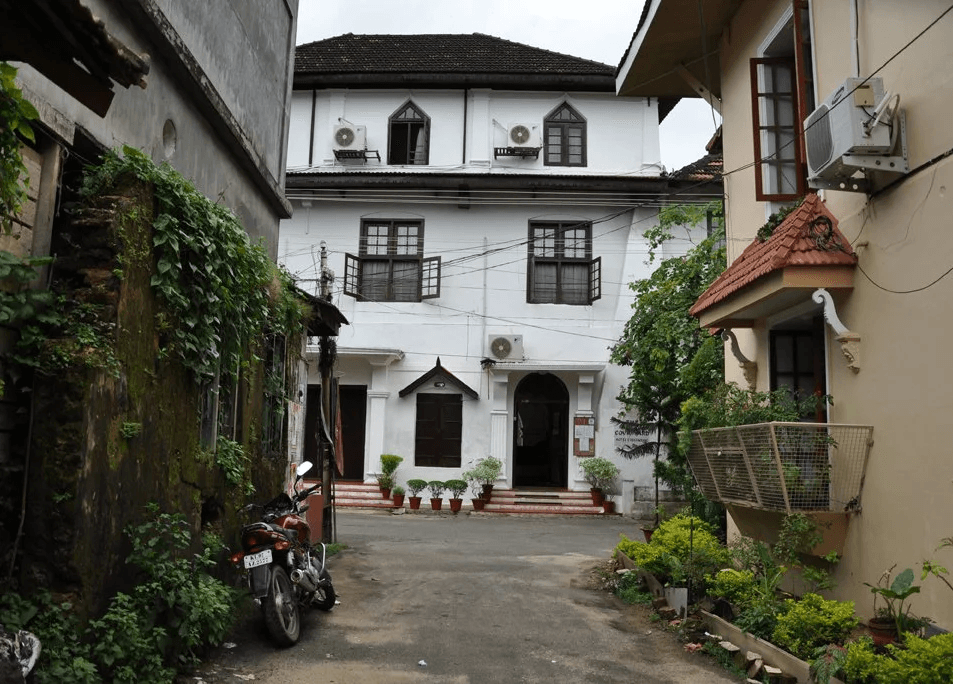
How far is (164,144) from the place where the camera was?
672 centimetres

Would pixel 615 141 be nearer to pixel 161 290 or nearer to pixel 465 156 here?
pixel 465 156

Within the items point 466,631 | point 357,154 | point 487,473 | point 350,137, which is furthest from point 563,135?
point 466,631

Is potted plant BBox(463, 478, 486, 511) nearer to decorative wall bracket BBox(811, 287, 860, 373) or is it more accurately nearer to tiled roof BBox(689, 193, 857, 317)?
tiled roof BBox(689, 193, 857, 317)

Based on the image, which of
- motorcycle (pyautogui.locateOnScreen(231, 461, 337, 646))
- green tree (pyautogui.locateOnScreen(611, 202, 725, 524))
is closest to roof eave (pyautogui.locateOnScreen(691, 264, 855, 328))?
green tree (pyautogui.locateOnScreen(611, 202, 725, 524))

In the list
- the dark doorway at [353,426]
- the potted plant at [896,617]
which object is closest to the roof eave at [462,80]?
the dark doorway at [353,426]

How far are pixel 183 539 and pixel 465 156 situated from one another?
1680 centimetres

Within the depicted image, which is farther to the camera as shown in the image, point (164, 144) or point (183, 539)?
point (164, 144)

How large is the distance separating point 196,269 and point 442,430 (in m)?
14.2

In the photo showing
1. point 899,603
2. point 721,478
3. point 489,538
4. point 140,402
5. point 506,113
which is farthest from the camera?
point 506,113

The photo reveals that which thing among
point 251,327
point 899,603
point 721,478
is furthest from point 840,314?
point 251,327

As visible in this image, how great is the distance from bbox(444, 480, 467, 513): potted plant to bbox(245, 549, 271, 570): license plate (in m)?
12.4

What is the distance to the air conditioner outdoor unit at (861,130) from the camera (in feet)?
18.7

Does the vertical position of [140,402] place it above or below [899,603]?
above

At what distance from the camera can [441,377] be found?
64.6 ft
